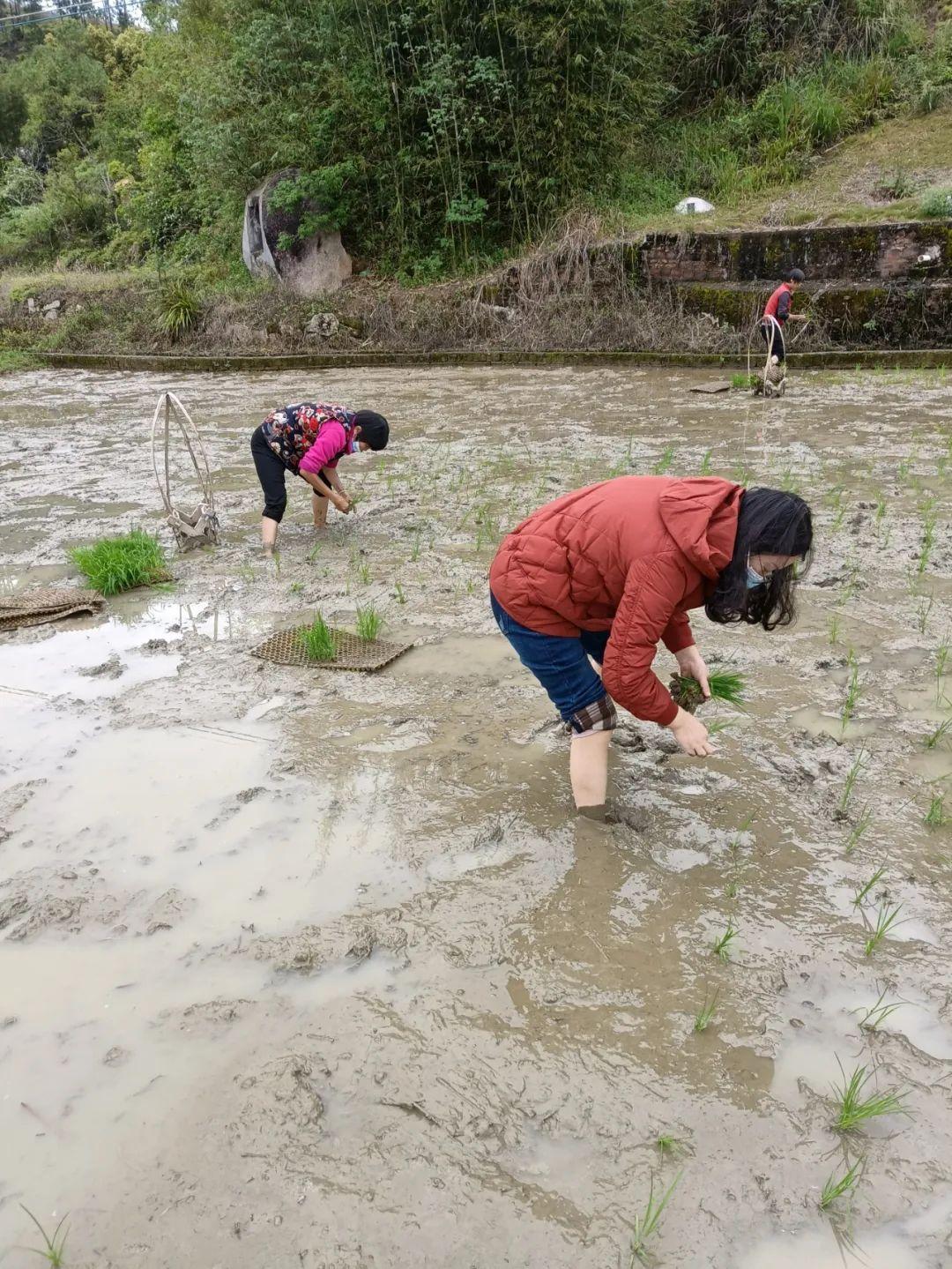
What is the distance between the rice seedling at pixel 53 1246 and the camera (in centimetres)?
160

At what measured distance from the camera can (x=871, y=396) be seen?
898 cm

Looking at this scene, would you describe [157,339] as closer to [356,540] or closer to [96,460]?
[96,460]

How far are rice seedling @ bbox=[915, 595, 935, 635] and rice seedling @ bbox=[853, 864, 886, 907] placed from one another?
5.92ft

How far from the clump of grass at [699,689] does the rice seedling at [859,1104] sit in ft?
3.54

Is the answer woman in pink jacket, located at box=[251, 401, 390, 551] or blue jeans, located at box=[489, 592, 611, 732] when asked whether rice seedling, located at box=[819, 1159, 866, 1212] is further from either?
woman in pink jacket, located at box=[251, 401, 390, 551]

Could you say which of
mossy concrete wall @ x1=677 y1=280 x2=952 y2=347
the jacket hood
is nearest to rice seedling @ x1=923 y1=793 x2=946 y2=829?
the jacket hood

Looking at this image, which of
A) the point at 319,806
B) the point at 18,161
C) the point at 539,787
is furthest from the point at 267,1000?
the point at 18,161

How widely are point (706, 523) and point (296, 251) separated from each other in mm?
16997

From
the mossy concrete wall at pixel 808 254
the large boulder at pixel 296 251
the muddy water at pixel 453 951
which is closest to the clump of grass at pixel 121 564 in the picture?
the muddy water at pixel 453 951

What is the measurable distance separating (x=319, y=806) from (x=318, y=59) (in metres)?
17.9

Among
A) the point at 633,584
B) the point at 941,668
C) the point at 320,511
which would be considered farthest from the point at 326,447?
the point at 941,668

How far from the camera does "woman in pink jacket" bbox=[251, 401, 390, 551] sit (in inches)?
198

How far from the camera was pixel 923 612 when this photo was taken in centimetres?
407

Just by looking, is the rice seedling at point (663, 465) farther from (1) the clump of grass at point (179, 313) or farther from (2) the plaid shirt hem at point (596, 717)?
(1) the clump of grass at point (179, 313)
